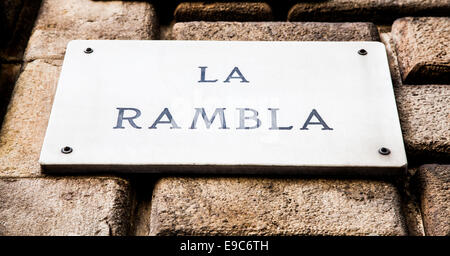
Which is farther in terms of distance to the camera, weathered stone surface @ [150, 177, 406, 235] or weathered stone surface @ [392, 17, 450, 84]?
weathered stone surface @ [392, 17, 450, 84]

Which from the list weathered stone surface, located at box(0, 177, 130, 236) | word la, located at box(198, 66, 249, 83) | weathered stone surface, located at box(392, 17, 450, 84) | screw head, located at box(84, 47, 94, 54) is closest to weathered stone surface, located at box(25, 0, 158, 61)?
screw head, located at box(84, 47, 94, 54)

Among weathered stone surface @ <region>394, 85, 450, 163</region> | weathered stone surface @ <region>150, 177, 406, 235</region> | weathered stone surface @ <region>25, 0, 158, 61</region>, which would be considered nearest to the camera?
weathered stone surface @ <region>150, 177, 406, 235</region>

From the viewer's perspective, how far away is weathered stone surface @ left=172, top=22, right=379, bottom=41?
1.45m

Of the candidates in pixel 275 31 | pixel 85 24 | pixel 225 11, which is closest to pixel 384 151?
pixel 275 31

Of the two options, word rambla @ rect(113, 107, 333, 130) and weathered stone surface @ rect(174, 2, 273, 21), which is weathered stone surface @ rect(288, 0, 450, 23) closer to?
weathered stone surface @ rect(174, 2, 273, 21)

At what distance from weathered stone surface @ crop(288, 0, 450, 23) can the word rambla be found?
43 cm

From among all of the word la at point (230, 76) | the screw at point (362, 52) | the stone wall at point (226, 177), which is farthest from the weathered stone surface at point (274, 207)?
the screw at point (362, 52)

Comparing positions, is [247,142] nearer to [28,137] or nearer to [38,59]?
[28,137]

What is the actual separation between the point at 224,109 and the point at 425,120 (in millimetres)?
494

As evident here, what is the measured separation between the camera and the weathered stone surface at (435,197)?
1.11 m

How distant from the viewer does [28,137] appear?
1293 mm

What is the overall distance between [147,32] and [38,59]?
1.01ft

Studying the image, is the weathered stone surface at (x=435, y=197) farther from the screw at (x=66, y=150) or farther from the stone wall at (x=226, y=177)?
the screw at (x=66, y=150)

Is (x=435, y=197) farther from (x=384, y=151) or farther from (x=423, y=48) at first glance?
(x=423, y=48)
